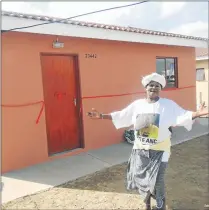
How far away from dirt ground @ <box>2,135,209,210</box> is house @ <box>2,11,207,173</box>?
4.74 feet

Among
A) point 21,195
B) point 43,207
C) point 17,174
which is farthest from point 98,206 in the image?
point 17,174

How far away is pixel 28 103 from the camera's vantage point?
557 centimetres

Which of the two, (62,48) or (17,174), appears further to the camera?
(62,48)

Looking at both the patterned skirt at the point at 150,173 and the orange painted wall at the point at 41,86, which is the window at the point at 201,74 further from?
the patterned skirt at the point at 150,173

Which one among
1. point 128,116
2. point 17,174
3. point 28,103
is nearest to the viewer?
point 128,116

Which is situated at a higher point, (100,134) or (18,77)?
(18,77)

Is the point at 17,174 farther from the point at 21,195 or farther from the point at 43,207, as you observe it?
the point at 43,207

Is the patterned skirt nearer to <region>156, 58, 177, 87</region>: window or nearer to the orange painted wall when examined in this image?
the orange painted wall

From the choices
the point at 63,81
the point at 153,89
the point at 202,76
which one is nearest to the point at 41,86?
the point at 63,81

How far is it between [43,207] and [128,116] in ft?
5.84

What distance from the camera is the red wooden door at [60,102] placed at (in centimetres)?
596

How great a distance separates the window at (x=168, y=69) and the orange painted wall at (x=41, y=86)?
0.24 meters

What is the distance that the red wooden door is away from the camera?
5961mm

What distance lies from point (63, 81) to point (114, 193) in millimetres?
2918
